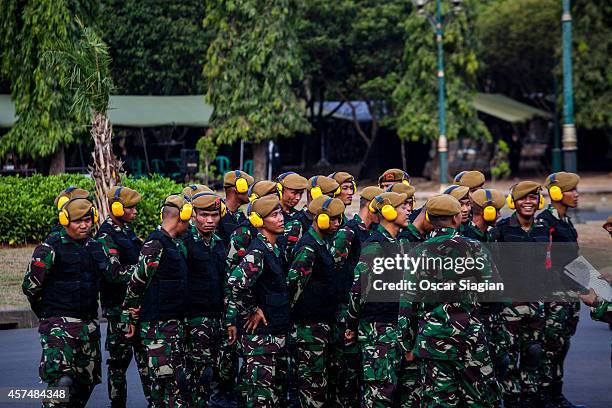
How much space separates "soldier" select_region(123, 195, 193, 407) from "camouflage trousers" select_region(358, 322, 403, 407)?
1.46m

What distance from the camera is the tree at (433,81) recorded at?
3691cm

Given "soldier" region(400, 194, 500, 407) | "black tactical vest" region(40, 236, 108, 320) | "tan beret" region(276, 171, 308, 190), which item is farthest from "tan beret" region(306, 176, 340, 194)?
"soldier" region(400, 194, 500, 407)

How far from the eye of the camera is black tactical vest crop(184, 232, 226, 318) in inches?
353

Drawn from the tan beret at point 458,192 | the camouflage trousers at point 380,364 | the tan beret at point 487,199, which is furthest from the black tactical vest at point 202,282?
the tan beret at point 487,199

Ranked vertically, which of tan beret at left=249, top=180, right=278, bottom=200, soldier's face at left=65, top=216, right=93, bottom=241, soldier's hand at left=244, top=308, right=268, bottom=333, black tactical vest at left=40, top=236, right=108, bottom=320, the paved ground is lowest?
the paved ground

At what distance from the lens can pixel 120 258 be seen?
31.2ft

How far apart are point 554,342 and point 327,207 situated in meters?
2.55

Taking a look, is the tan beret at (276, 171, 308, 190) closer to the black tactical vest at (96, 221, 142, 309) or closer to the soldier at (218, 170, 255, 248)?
the soldier at (218, 170, 255, 248)

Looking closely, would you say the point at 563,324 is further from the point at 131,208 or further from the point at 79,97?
the point at 79,97

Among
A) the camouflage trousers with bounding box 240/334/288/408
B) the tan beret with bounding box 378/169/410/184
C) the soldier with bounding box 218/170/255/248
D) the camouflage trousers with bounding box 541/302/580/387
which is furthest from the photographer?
the tan beret with bounding box 378/169/410/184

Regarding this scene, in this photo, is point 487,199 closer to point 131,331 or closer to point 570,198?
point 570,198

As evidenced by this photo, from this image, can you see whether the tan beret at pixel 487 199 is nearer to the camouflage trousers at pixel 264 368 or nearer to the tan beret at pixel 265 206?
the tan beret at pixel 265 206

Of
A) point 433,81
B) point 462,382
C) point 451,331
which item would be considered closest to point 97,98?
point 451,331

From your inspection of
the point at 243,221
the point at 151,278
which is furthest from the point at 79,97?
the point at 151,278
